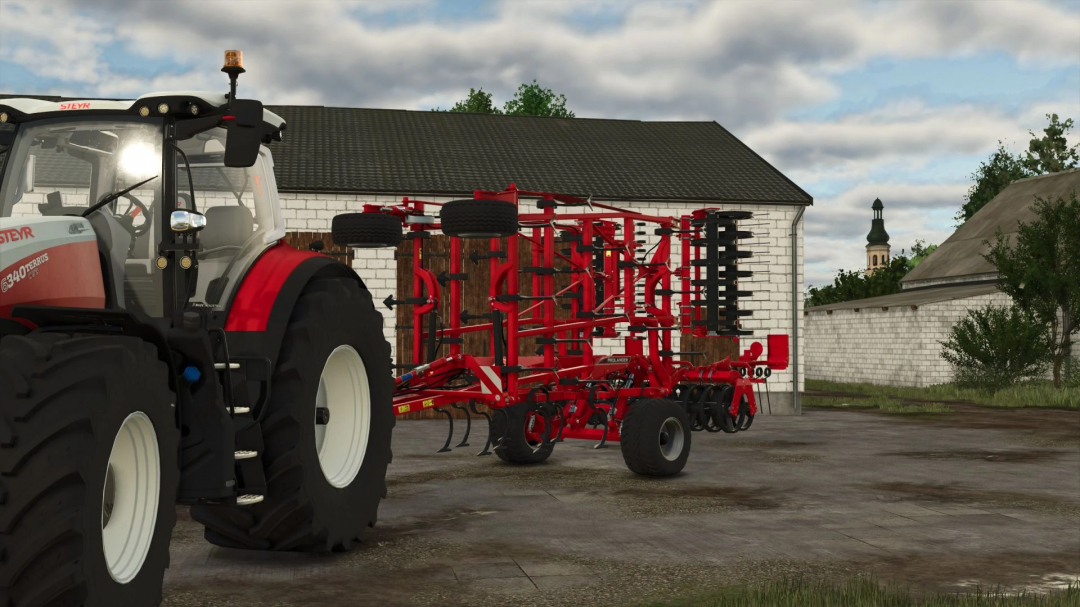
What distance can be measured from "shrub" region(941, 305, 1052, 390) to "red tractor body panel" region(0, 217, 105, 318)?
925 inches

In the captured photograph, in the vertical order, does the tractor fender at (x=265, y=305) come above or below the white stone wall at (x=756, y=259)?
below

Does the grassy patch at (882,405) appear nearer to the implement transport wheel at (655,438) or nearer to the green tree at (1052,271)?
the green tree at (1052,271)

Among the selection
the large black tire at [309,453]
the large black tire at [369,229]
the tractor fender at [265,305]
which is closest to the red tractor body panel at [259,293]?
the tractor fender at [265,305]

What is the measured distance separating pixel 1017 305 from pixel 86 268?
26279 millimetres

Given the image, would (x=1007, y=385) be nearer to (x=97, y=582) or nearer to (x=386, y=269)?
(x=386, y=269)

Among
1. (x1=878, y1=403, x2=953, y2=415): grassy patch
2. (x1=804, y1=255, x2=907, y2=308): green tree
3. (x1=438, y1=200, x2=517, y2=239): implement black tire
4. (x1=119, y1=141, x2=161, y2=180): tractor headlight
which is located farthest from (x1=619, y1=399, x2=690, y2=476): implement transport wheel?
(x1=804, y1=255, x2=907, y2=308): green tree

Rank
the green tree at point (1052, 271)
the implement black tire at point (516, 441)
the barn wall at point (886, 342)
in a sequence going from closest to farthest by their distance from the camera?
the implement black tire at point (516, 441) < the green tree at point (1052, 271) < the barn wall at point (886, 342)

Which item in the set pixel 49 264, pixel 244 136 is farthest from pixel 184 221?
pixel 49 264

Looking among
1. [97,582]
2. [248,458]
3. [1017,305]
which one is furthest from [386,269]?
[1017,305]

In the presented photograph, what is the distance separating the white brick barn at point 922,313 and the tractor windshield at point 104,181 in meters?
26.2

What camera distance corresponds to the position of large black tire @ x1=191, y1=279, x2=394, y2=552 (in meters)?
5.88

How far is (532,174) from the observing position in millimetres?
20781

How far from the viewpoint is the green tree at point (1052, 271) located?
82.5 feet

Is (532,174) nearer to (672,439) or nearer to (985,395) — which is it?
(672,439)
